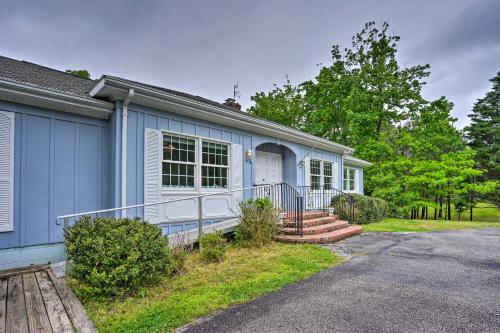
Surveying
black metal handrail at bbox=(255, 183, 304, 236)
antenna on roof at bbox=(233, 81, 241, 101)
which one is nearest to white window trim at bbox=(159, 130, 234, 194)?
black metal handrail at bbox=(255, 183, 304, 236)

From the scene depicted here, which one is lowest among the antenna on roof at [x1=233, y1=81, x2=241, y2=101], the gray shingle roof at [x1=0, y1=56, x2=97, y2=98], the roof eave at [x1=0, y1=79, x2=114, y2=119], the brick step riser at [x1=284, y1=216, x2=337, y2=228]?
the brick step riser at [x1=284, y1=216, x2=337, y2=228]

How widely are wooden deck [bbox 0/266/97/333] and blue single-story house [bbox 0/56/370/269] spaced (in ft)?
3.31

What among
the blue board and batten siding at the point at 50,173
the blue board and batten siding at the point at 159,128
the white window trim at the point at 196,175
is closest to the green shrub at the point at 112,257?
the blue board and batten siding at the point at 50,173

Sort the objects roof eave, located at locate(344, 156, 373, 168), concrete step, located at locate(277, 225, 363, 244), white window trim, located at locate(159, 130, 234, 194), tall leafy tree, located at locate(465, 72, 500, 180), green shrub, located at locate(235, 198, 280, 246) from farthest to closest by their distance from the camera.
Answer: tall leafy tree, located at locate(465, 72, 500, 180) → roof eave, located at locate(344, 156, 373, 168) → concrete step, located at locate(277, 225, 363, 244) → green shrub, located at locate(235, 198, 280, 246) → white window trim, located at locate(159, 130, 234, 194)

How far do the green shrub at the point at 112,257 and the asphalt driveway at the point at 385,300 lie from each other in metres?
1.25

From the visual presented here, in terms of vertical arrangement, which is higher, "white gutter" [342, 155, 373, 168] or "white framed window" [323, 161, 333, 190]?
"white gutter" [342, 155, 373, 168]

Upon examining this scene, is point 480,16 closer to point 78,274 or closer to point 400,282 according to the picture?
point 400,282

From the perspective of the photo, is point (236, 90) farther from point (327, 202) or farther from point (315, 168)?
point (327, 202)

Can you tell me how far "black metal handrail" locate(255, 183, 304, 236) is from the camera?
7297 mm

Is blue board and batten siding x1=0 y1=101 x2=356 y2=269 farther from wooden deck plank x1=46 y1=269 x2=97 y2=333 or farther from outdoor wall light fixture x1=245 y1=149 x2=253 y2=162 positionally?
outdoor wall light fixture x1=245 y1=149 x2=253 y2=162

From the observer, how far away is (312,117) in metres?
22.1

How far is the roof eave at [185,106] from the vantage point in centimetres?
533

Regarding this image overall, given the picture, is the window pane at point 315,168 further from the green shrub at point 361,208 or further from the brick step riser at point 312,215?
the brick step riser at point 312,215

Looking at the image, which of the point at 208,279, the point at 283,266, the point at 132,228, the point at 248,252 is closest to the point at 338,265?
the point at 283,266
